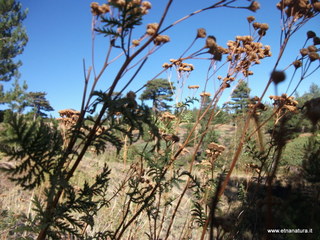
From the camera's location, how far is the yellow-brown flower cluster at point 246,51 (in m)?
1.83

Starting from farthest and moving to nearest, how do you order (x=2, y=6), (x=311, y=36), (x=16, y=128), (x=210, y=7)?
(x=2, y=6), (x=311, y=36), (x=210, y=7), (x=16, y=128)

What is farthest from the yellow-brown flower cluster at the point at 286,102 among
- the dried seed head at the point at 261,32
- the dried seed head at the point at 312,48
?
the dried seed head at the point at 261,32

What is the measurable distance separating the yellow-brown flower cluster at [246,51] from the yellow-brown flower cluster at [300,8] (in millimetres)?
341

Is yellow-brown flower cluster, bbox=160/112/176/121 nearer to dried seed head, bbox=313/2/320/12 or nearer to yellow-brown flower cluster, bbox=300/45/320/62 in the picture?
yellow-brown flower cluster, bbox=300/45/320/62

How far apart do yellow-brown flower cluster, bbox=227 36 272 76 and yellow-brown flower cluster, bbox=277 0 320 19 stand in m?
0.34

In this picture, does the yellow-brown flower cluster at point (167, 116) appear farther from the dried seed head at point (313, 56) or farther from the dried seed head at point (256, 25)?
the dried seed head at point (313, 56)

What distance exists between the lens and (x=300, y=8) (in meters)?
1.48

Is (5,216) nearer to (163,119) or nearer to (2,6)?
(163,119)

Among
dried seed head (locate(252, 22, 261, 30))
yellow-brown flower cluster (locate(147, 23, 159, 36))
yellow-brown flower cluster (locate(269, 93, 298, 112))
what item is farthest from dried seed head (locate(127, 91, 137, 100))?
dried seed head (locate(252, 22, 261, 30))

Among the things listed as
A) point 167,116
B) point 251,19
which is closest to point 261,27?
point 251,19

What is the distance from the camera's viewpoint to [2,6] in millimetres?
15812

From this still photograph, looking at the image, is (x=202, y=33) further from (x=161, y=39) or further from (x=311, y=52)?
(x=311, y=52)

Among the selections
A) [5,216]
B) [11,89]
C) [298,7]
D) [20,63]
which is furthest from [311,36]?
[20,63]

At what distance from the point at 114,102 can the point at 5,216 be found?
116 inches
